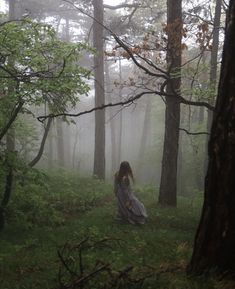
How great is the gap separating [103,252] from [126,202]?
3407 millimetres

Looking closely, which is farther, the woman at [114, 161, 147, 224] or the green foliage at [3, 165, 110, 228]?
the woman at [114, 161, 147, 224]

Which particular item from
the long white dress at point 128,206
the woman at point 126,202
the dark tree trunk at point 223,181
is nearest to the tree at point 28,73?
the woman at point 126,202

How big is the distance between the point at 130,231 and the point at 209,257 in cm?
463

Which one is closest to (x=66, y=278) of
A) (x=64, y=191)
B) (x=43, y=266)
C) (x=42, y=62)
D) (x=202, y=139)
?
(x=43, y=266)

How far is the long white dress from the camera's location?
10.9 m

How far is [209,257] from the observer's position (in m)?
5.48

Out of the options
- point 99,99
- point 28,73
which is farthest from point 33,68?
point 99,99

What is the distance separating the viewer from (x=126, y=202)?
11180mm

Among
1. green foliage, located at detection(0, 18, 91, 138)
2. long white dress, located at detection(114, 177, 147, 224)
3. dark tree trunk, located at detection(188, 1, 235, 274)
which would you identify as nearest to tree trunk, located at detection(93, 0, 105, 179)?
long white dress, located at detection(114, 177, 147, 224)

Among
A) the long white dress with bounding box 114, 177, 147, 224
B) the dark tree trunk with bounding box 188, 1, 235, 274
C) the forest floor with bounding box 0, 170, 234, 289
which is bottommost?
the forest floor with bounding box 0, 170, 234, 289

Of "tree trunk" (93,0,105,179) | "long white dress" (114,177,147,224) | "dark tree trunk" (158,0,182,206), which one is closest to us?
"long white dress" (114,177,147,224)

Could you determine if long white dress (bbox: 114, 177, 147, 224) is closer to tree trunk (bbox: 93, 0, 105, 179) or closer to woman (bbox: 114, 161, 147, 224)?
woman (bbox: 114, 161, 147, 224)

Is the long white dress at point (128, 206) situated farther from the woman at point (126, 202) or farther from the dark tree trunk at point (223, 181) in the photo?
the dark tree trunk at point (223, 181)

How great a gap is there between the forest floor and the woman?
0.26 meters
